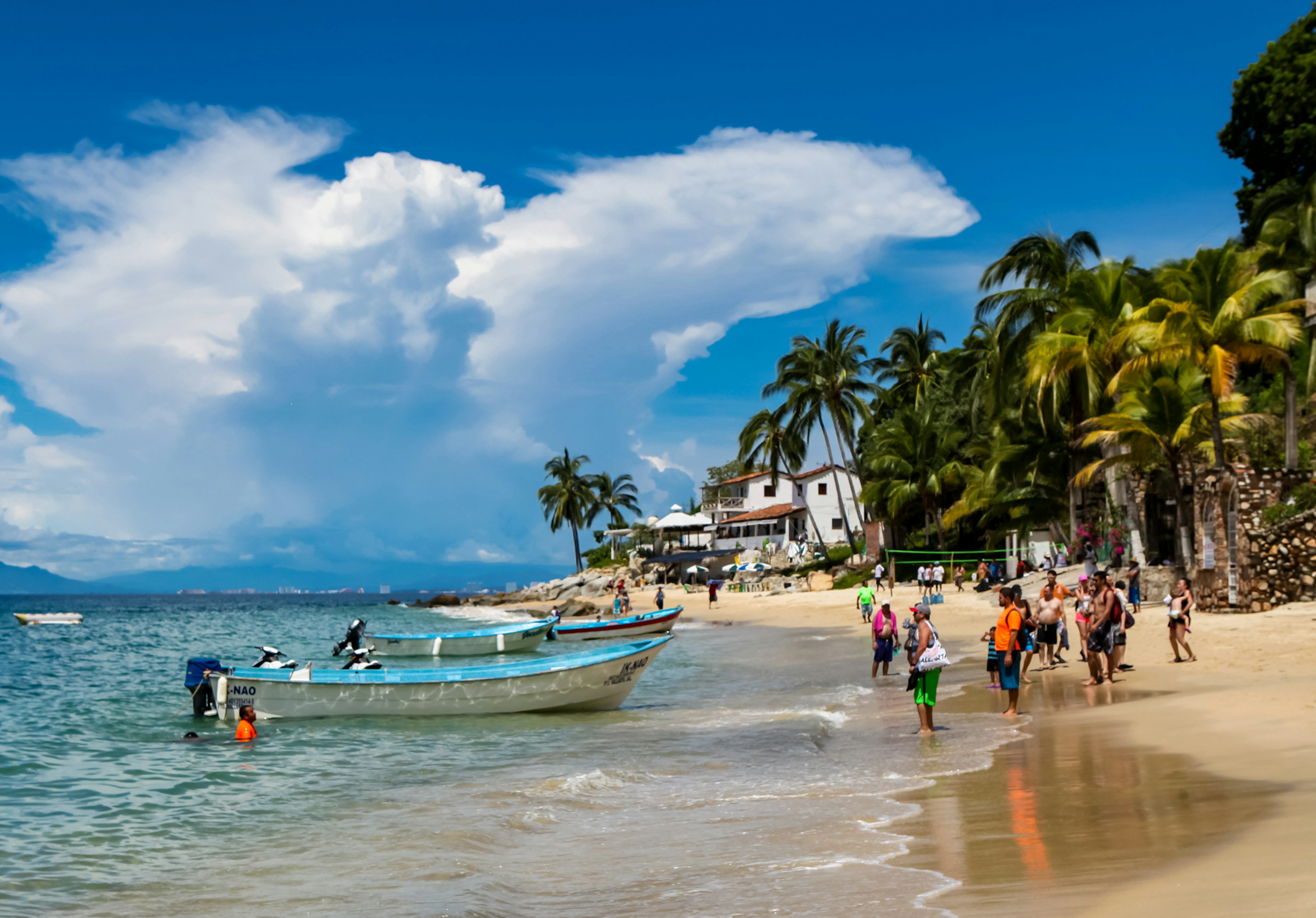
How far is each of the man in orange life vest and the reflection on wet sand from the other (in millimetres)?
11073

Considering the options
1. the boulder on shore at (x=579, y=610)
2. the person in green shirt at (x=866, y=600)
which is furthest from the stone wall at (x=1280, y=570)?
the boulder on shore at (x=579, y=610)

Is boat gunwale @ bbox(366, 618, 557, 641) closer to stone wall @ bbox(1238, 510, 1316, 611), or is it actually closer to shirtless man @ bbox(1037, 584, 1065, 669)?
shirtless man @ bbox(1037, 584, 1065, 669)

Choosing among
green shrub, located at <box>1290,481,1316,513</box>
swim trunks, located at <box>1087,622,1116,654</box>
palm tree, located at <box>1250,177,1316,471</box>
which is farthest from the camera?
palm tree, located at <box>1250,177,1316,471</box>

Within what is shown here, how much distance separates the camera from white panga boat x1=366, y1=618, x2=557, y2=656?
119 feet

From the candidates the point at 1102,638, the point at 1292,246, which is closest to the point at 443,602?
the point at 1292,246

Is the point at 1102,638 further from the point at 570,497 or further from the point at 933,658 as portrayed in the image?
the point at 570,497

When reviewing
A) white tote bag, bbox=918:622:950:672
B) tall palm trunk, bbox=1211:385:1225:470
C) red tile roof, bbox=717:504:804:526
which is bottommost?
white tote bag, bbox=918:622:950:672

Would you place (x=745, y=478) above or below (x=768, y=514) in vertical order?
above

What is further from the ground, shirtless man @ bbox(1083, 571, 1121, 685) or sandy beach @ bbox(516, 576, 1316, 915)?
shirtless man @ bbox(1083, 571, 1121, 685)

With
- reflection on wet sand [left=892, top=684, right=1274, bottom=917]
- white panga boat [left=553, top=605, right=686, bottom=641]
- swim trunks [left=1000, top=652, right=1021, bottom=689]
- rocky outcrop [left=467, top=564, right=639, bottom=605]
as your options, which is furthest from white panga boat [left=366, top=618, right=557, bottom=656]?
rocky outcrop [left=467, top=564, right=639, bottom=605]

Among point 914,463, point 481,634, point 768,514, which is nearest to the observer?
point 481,634

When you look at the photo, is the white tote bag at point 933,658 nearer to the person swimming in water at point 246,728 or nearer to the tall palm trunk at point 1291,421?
the person swimming in water at point 246,728

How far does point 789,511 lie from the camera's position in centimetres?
7325

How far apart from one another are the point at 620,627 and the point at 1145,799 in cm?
3143
